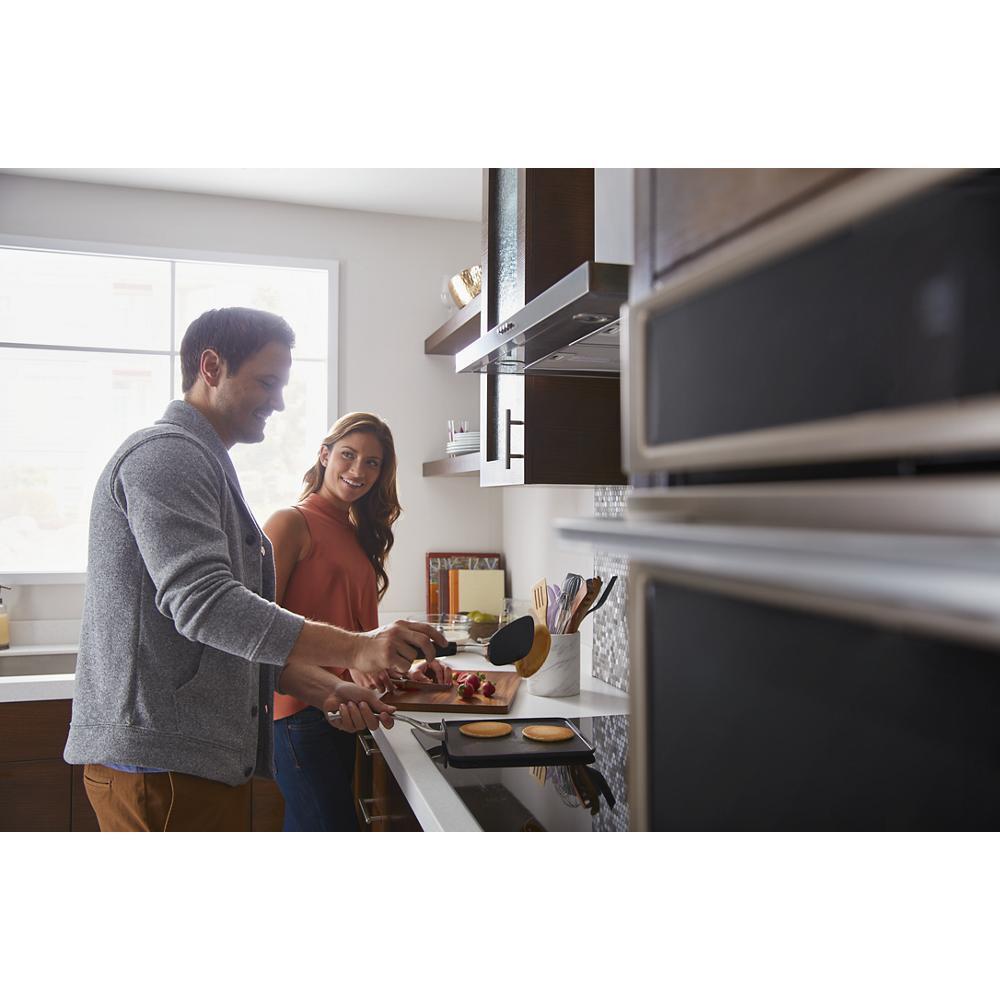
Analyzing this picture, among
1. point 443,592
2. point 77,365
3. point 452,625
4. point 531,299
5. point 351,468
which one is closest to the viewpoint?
point 531,299

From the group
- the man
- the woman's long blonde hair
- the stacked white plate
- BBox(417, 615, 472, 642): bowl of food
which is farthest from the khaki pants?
the stacked white plate

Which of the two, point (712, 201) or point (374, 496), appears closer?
point (712, 201)

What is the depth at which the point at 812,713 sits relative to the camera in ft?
1.65

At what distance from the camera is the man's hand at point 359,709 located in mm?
1489

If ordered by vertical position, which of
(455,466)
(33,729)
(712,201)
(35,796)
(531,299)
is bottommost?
(35,796)

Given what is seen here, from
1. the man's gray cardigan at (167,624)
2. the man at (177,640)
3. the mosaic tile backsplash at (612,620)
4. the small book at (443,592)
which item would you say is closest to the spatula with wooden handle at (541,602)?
the mosaic tile backsplash at (612,620)


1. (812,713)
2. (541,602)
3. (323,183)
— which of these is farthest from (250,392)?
(323,183)

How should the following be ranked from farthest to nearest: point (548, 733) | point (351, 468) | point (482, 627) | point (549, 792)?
point (482, 627)
point (351, 468)
point (548, 733)
point (549, 792)

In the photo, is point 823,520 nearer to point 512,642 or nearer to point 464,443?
point 512,642

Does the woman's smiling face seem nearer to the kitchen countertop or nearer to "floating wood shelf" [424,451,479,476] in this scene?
"floating wood shelf" [424,451,479,476]

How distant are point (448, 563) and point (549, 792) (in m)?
1.89

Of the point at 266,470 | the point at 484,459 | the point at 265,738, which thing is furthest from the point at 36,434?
the point at 265,738

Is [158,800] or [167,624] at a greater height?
[167,624]

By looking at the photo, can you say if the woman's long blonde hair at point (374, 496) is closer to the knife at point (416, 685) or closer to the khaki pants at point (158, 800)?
the knife at point (416, 685)
